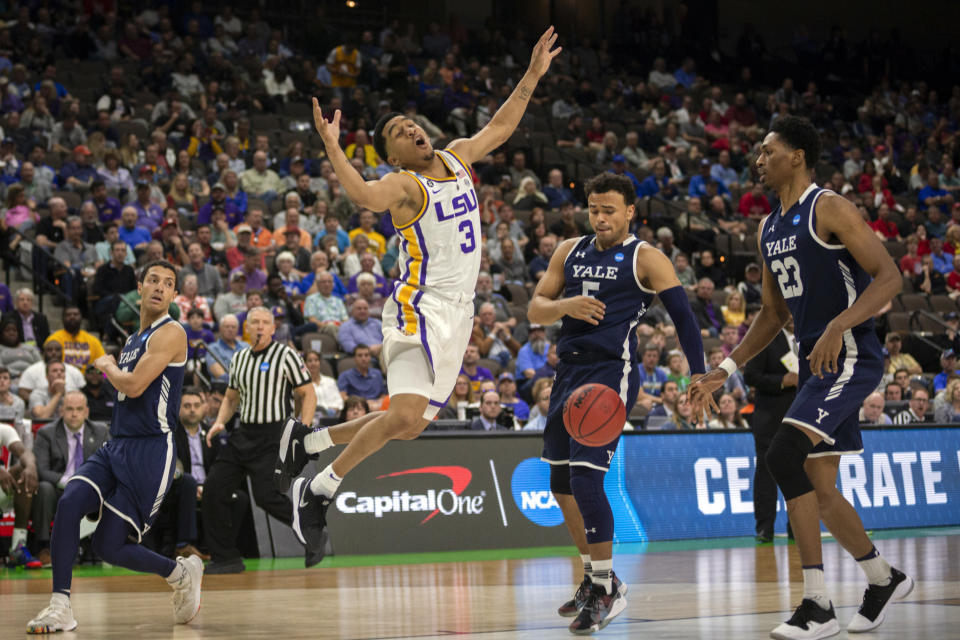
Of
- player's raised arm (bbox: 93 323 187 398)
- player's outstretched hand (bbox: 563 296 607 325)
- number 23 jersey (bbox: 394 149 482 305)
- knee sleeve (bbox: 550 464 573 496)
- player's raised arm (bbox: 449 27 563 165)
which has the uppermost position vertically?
player's raised arm (bbox: 449 27 563 165)

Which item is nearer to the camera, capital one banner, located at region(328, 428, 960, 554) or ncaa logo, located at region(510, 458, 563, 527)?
capital one banner, located at region(328, 428, 960, 554)

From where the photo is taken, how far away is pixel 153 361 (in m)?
6.25

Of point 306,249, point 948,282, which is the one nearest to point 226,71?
point 306,249

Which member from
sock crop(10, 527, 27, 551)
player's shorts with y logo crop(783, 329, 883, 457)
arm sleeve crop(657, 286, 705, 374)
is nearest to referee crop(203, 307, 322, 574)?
sock crop(10, 527, 27, 551)

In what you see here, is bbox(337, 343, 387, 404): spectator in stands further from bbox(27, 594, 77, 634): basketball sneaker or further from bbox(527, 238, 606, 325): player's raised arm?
bbox(27, 594, 77, 634): basketball sneaker

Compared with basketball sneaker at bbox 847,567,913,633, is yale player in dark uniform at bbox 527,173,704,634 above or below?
above

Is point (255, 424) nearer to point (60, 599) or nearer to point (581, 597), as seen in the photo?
point (60, 599)

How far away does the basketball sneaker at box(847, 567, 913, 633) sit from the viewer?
5301 mm

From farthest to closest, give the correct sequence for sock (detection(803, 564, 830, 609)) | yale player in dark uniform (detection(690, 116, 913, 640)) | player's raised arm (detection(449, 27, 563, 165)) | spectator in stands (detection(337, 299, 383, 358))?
1. spectator in stands (detection(337, 299, 383, 358))
2. player's raised arm (detection(449, 27, 563, 165))
3. yale player in dark uniform (detection(690, 116, 913, 640))
4. sock (detection(803, 564, 830, 609))

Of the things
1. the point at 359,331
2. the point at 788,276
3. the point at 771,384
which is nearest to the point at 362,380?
the point at 359,331

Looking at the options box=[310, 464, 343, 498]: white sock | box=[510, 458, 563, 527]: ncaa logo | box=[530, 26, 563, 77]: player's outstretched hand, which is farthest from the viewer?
box=[510, 458, 563, 527]: ncaa logo

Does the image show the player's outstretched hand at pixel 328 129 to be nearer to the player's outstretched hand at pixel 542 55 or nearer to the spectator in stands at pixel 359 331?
the player's outstretched hand at pixel 542 55

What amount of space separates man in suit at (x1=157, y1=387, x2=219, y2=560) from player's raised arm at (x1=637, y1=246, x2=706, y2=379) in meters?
5.37

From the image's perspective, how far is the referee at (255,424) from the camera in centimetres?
955
